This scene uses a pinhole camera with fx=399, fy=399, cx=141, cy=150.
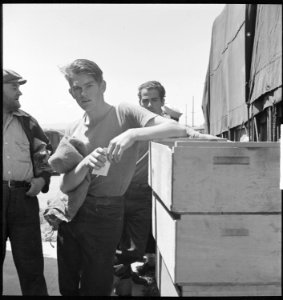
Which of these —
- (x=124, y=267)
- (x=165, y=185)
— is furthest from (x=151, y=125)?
(x=124, y=267)

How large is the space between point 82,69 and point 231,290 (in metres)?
1.27

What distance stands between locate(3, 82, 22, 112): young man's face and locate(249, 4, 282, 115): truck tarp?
169cm

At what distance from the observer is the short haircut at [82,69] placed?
6.76ft

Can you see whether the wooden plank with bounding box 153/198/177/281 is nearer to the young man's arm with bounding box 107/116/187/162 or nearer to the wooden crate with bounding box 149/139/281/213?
the wooden crate with bounding box 149/139/281/213

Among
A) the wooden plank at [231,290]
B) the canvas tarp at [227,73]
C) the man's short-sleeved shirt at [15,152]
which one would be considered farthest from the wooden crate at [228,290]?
the canvas tarp at [227,73]

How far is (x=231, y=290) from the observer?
162cm

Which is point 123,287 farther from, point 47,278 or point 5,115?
point 5,115

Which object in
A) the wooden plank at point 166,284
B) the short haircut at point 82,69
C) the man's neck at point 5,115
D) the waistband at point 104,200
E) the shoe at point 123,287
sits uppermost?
the short haircut at point 82,69

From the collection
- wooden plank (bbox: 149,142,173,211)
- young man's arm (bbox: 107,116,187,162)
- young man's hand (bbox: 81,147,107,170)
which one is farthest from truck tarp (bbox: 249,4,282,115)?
young man's hand (bbox: 81,147,107,170)

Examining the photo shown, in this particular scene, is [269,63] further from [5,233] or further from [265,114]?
[5,233]

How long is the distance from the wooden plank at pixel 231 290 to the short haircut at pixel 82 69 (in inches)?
44.7

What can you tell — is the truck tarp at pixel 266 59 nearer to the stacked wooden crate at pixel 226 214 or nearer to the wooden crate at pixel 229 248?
the stacked wooden crate at pixel 226 214

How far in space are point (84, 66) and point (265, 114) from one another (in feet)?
4.94

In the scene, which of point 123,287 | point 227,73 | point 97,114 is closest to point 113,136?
point 97,114
